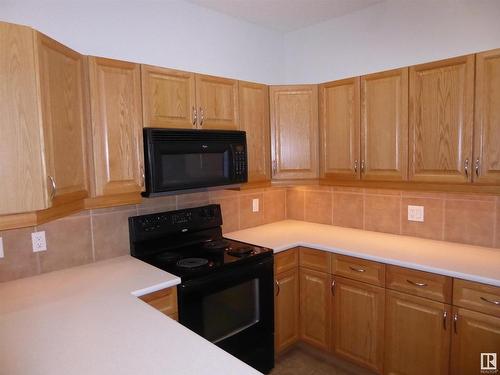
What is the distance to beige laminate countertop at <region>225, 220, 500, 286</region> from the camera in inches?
74.4

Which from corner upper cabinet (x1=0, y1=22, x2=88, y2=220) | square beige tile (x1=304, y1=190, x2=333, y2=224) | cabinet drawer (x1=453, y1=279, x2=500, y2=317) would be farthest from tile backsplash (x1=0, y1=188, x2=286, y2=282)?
cabinet drawer (x1=453, y1=279, x2=500, y2=317)

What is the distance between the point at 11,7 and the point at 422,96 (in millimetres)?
2344

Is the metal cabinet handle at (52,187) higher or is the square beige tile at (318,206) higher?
the metal cabinet handle at (52,187)

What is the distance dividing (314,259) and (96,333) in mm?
1594

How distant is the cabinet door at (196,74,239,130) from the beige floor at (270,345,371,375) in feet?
5.71

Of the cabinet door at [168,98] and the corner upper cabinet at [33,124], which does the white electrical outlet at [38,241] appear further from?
the cabinet door at [168,98]

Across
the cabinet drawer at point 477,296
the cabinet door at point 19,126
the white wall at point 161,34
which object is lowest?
the cabinet drawer at point 477,296

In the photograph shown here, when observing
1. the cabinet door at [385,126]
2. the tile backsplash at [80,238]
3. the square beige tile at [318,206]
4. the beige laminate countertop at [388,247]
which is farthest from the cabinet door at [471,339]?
the tile backsplash at [80,238]

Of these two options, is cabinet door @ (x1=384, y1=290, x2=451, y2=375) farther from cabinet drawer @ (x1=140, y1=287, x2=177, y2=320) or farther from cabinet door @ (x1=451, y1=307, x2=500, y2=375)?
cabinet drawer @ (x1=140, y1=287, x2=177, y2=320)

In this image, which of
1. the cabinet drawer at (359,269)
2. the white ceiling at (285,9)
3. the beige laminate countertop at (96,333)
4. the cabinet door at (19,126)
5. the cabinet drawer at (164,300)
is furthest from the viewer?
the white ceiling at (285,9)

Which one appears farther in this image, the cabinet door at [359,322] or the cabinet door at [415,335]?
the cabinet door at [359,322]

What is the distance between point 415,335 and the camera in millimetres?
2029

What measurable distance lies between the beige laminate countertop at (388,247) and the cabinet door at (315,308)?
24cm

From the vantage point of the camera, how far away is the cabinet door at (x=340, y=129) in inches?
97.9
